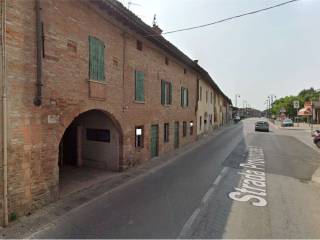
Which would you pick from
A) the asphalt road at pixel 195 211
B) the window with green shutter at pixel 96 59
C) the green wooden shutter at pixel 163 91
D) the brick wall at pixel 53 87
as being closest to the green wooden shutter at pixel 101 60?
the window with green shutter at pixel 96 59

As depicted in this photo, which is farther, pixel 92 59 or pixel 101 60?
pixel 101 60

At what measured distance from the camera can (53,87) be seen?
7602 millimetres

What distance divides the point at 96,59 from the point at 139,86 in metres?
3.82

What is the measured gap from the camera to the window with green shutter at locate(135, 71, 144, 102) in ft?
42.1

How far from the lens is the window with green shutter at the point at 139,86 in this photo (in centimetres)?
1283

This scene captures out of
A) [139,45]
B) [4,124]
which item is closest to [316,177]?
[139,45]

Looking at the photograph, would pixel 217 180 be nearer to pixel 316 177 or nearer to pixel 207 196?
pixel 207 196

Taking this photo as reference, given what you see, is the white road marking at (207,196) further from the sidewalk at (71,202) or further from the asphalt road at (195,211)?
the sidewalk at (71,202)

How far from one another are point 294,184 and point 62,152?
1023 centimetres

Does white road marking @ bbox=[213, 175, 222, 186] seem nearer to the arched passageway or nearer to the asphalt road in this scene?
the asphalt road

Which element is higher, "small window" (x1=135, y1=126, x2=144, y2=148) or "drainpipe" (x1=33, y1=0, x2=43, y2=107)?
"drainpipe" (x1=33, y1=0, x2=43, y2=107)

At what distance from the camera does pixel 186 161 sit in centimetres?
1455

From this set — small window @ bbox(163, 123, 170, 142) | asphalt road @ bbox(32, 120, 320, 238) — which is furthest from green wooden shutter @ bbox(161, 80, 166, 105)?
asphalt road @ bbox(32, 120, 320, 238)

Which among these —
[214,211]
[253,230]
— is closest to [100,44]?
[214,211]
